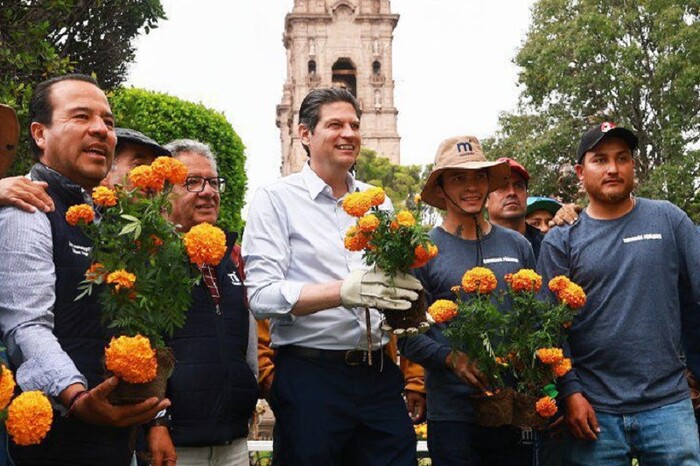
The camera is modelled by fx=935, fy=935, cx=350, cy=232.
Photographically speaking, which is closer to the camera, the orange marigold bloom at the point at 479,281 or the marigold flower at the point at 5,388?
the marigold flower at the point at 5,388

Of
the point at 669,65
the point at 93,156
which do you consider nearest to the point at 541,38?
the point at 669,65

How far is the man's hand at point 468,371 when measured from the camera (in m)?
4.25

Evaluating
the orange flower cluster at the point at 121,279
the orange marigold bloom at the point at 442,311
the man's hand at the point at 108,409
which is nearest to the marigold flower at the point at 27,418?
the man's hand at the point at 108,409

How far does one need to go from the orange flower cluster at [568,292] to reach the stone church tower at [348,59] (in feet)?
186

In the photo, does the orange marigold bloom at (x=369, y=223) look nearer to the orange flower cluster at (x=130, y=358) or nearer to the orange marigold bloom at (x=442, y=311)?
the orange marigold bloom at (x=442, y=311)

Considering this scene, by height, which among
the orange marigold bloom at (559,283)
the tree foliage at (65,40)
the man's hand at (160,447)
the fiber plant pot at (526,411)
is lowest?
the man's hand at (160,447)

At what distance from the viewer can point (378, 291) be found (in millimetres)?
3703

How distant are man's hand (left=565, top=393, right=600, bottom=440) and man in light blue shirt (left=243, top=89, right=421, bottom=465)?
0.84 metres

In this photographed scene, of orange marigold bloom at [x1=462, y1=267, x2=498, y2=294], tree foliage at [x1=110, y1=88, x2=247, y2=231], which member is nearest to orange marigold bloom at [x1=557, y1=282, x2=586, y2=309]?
orange marigold bloom at [x1=462, y1=267, x2=498, y2=294]

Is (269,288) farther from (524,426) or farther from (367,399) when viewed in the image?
(524,426)

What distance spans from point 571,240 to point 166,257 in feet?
7.82

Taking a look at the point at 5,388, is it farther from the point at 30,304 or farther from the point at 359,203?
the point at 359,203

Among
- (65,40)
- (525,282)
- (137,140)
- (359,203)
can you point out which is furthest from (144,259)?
(65,40)

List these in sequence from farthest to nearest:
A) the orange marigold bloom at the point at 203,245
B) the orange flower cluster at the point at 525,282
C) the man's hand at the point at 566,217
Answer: the man's hand at the point at 566,217 < the orange flower cluster at the point at 525,282 < the orange marigold bloom at the point at 203,245
